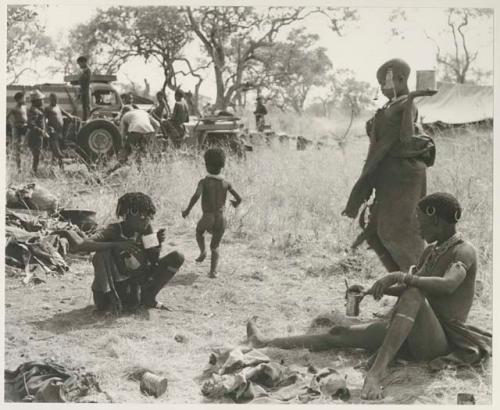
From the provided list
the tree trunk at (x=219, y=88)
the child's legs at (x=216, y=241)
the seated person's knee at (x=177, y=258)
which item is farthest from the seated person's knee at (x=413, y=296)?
the tree trunk at (x=219, y=88)

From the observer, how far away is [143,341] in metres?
3.74

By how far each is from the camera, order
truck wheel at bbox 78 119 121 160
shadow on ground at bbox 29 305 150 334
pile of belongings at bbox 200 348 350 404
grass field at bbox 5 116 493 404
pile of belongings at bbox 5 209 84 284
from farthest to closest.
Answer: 1. truck wheel at bbox 78 119 121 160
2. pile of belongings at bbox 5 209 84 284
3. shadow on ground at bbox 29 305 150 334
4. grass field at bbox 5 116 493 404
5. pile of belongings at bbox 200 348 350 404

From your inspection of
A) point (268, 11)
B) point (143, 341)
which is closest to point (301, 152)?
point (268, 11)

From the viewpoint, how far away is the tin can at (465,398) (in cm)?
331

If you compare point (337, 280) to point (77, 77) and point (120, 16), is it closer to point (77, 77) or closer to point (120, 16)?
point (120, 16)

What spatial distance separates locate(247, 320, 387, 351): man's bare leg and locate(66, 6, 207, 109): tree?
2.96 metres

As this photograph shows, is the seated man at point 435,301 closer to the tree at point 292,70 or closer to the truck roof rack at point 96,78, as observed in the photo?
the tree at point 292,70

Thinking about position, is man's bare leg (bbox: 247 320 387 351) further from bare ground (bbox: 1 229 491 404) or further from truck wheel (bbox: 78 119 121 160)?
truck wheel (bbox: 78 119 121 160)

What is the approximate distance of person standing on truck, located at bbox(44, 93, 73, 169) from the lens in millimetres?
7457

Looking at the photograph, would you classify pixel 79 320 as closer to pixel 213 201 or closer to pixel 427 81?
pixel 213 201

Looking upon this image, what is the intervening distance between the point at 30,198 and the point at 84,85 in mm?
2793

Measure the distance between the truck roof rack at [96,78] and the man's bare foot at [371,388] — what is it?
5.24 metres

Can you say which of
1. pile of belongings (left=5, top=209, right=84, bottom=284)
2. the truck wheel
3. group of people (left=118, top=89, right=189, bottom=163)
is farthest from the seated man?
the truck wheel

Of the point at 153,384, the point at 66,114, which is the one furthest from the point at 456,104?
the point at 153,384
